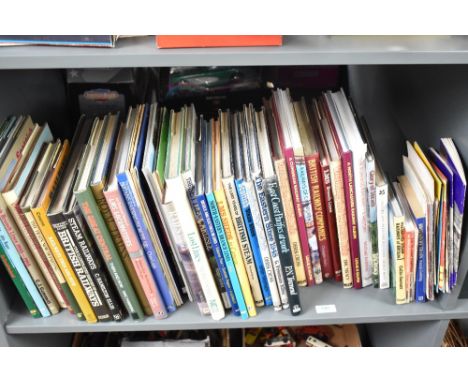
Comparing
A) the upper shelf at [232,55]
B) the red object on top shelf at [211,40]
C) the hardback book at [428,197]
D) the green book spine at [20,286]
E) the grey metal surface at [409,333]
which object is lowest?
the grey metal surface at [409,333]

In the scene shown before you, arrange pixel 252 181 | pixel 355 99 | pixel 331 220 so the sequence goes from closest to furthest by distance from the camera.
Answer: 1. pixel 252 181
2. pixel 331 220
3. pixel 355 99

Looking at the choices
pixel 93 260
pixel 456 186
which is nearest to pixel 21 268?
pixel 93 260

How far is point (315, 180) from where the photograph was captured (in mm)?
797

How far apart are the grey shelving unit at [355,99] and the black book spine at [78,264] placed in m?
0.04

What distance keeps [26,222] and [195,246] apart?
27 cm

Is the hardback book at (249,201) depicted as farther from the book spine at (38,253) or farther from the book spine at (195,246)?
the book spine at (38,253)

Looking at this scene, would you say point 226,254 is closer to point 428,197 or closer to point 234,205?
point 234,205

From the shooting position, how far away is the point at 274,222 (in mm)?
771

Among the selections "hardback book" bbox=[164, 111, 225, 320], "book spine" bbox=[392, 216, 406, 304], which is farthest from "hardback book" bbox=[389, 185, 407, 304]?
"hardback book" bbox=[164, 111, 225, 320]

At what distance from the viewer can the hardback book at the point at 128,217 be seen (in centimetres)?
74

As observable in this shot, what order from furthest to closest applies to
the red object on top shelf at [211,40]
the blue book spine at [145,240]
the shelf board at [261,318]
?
the shelf board at [261,318]
the blue book spine at [145,240]
the red object on top shelf at [211,40]

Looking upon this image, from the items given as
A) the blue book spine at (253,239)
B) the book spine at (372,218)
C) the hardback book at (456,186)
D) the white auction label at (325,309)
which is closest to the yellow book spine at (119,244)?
the blue book spine at (253,239)
